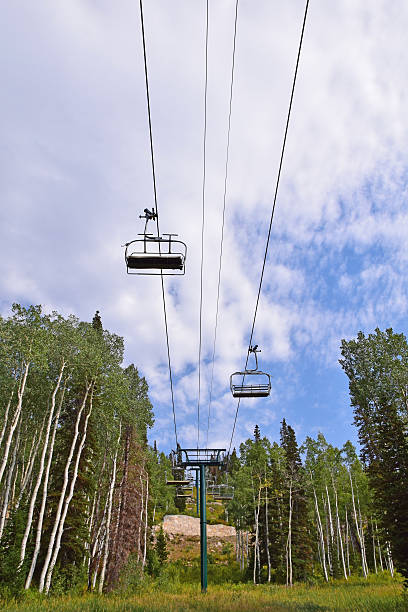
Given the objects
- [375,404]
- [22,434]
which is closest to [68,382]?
[22,434]

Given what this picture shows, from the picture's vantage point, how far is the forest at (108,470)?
21.0 meters

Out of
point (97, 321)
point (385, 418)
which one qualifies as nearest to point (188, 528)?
point (97, 321)

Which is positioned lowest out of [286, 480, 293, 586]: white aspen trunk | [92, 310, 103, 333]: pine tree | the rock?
[286, 480, 293, 586]: white aspen trunk

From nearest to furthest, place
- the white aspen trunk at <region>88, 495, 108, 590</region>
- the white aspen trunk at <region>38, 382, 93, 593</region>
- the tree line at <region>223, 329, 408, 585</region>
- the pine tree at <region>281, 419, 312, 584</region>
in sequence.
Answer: the white aspen trunk at <region>38, 382, 93, 593</region>, the white aspen trunk at <region>88, 495, 108, 590</region>, the tree line at <region>223, 329, 408, 585</region>, the pine tree at <region>281, 419, 312, 584</region>

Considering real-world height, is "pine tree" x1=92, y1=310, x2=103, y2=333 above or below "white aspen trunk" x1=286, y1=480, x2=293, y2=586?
above

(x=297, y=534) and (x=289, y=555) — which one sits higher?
(x=297, y=534)

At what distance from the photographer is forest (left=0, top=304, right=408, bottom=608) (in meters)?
21.0

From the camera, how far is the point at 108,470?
33031mm

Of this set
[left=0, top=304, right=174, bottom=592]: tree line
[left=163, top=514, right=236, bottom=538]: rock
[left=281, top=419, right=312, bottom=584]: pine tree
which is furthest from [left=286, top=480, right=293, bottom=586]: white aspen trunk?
[left=163, top=514, right=236, bottom=538]: rock

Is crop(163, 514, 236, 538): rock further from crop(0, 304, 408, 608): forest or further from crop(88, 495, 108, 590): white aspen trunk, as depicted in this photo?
crop(88, 495, 108, 590): white aspen trunk

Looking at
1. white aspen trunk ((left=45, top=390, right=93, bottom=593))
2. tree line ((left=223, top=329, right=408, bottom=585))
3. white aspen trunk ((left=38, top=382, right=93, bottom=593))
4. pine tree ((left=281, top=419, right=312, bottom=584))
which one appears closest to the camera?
white aspen trunk ((left=38, top=382, right=93, bottom=593))

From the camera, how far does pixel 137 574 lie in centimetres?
2592

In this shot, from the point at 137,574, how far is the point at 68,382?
500 inches

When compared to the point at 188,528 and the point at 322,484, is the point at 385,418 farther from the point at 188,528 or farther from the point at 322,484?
the point at 188,528
